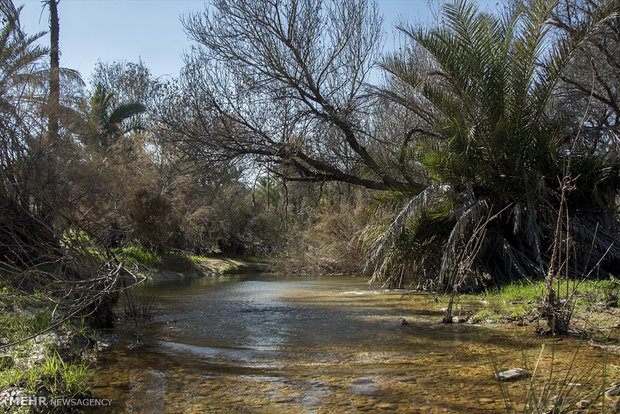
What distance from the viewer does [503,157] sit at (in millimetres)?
9992

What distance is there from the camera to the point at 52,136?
39.0ft

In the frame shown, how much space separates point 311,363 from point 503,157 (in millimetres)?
6927

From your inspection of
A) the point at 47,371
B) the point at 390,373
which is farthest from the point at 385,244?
the point at 47,371

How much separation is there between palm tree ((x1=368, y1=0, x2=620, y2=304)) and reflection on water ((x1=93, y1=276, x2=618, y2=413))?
104 inches

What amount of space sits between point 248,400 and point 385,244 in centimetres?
562

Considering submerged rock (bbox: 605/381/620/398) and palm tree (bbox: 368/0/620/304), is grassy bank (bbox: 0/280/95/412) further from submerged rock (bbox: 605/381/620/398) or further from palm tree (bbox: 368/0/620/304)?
palm tree (bbox: 368/0/620/304)

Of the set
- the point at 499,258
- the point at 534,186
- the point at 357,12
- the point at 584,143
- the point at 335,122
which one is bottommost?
the point at 499,258

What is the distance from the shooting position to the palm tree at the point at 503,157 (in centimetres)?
938

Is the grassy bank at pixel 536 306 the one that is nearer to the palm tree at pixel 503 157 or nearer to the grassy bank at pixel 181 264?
the palm tree at pixel 503 157

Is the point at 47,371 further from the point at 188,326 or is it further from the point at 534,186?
the point at 534,186

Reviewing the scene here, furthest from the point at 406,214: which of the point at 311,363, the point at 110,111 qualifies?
the point at 110,111

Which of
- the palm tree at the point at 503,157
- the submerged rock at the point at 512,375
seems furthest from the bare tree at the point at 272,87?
the submerged rock at the point at 512,375

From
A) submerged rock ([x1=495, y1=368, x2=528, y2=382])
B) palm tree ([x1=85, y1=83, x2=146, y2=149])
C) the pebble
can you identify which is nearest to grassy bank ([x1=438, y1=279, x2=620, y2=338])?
submerged rock ([x1=495, y1=368, x2=528, y2=382])

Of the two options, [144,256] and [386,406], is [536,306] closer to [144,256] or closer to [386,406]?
[386,406]
